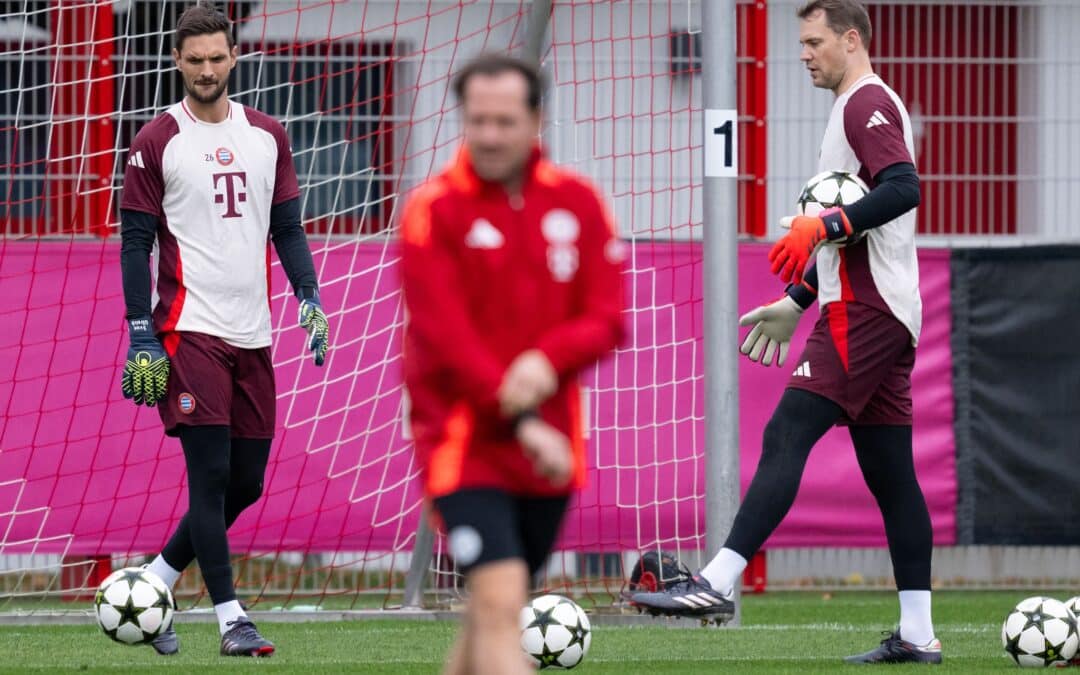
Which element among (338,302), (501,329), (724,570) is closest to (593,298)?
(501,329)

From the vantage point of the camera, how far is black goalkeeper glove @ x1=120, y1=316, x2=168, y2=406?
19.9 ft

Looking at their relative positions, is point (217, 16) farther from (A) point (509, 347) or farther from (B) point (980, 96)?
(B) point (980, 96)

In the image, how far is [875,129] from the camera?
19.4 feet

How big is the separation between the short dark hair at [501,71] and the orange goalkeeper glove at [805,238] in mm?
1886

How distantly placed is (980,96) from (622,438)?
8.29 feet

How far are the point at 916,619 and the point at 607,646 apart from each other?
3.96ft

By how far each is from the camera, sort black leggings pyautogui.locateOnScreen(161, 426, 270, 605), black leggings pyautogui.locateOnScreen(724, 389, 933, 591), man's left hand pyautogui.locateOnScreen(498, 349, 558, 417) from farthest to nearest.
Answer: black leggings pyautogui.locateOnScreen(161, 426, 270, 605) < black leggings pyautogui.locateOnScreen(724, 389, 933, 591) < man's left hand pyautogui.locateOnScreen(498, 349, 558, 417)

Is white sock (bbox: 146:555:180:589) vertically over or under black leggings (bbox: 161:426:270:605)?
under

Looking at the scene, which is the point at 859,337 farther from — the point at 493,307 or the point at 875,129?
the point at 493,307

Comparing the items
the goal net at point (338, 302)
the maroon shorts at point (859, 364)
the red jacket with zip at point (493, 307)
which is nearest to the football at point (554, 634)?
the maroon shorts at point (859, 364)

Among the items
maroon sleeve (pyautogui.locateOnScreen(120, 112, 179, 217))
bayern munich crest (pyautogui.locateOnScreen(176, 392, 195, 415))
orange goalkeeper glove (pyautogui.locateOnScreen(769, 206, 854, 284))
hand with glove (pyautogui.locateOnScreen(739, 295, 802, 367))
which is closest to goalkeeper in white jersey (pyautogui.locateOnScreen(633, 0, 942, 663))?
orange goalkeeper glove (pyautogui.locateOnScreen(769, 206, 854, 284))

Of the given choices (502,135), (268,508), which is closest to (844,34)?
(502,135)

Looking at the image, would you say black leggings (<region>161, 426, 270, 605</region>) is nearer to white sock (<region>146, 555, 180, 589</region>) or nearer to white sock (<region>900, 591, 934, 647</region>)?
white sock (<region>146, 555, 180, 589</region>)

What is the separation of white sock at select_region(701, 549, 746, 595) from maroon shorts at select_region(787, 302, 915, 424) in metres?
0.54
